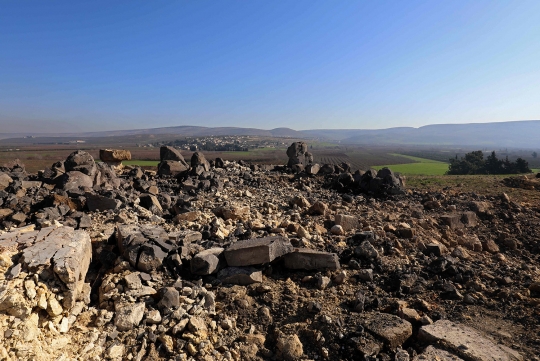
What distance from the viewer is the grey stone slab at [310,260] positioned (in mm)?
6402

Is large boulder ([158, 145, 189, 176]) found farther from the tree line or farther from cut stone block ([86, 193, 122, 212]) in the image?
the tree line

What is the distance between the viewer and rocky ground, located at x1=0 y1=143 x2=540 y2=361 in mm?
4461

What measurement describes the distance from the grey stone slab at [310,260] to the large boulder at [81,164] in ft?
32.3

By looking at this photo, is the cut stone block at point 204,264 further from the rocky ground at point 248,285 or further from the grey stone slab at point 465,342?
A: the grey stone slab at point 465,342

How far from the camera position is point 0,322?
403cm

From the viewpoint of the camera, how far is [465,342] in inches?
180

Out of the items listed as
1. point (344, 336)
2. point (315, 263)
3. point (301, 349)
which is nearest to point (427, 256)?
point (315, 263)

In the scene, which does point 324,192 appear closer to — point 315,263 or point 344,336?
point 315,263

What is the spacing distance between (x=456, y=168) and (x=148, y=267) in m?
46.8

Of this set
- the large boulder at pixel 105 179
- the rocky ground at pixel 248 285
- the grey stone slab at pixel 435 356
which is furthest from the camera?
the large boulder at pixel 105 179

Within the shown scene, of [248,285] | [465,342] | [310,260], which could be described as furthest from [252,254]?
[465,342]

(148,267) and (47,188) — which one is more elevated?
(47,188)

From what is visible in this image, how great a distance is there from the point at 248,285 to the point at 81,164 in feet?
36.6

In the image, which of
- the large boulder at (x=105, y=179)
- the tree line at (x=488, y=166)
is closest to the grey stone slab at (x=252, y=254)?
the large boulder at (x=105, y=179)
